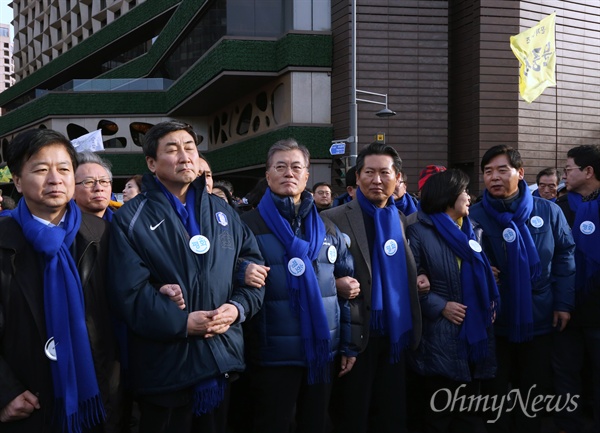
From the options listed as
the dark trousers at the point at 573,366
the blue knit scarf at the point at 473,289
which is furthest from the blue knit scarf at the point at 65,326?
the dark trousers at the point at 573,366

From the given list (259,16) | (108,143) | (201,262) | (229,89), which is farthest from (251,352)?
(108,143)

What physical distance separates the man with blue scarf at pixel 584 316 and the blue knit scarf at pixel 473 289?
0.86 meters

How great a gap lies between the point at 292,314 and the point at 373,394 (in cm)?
97

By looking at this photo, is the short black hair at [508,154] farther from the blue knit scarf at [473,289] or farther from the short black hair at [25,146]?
the short black hair at [25,146]

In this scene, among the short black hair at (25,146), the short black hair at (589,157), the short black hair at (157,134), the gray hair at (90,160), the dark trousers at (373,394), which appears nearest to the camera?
the short black hair at (25,146)

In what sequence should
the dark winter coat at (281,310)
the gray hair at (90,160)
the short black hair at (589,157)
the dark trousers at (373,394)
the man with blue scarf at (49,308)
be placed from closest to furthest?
1. the man with blue scarf at (49,308)
2. the dark winter coat at (281,310)
3. the dark trousers at (373,394)
4. the gray hair at (90,160)
5. the short black hair at (589,157)

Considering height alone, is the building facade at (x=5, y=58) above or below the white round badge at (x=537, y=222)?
→ above

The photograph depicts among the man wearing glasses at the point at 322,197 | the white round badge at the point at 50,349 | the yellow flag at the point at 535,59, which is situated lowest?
the white round badge at the point at 50,349

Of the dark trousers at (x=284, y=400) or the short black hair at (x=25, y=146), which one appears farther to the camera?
the dark trousers at (x=284, y=400)

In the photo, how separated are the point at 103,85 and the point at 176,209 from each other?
1143 inches

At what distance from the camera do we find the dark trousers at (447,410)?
3.47 m

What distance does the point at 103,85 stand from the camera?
94.6 ft

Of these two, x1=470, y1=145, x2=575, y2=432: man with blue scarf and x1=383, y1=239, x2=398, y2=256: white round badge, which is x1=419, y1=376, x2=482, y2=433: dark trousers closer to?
x1=470, y1=145, x2=575, y2=432: man with blue scarf

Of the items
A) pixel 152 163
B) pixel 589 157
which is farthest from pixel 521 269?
pixel 152 163
